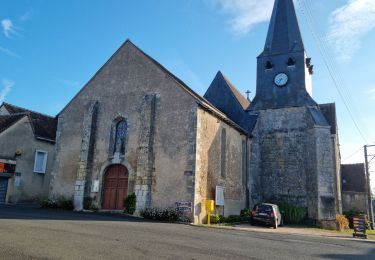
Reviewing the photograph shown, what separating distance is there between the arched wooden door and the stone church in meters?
0.05

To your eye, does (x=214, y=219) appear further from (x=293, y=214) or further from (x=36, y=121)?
(x=36, y=121)

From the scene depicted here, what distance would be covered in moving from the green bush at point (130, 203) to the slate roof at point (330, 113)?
52.4 feet

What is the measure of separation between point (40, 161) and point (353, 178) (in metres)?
30.5

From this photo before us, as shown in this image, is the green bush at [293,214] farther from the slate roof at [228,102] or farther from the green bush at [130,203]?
the green bush at [130,203]

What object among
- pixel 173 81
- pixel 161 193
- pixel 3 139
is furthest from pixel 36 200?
pixel 173 81

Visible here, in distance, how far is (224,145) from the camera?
1966cm

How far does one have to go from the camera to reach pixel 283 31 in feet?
87.2

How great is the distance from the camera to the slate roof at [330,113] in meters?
25.8

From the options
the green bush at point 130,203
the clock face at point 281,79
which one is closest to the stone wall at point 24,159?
the green bush at point 130,203

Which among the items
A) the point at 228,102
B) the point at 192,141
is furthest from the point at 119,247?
the point at 228,102

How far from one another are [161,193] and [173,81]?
18.8 feet

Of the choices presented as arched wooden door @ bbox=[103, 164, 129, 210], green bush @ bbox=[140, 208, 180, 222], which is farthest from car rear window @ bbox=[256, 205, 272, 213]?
arched wooden door @ bbox=[103, 164, 129, 210]

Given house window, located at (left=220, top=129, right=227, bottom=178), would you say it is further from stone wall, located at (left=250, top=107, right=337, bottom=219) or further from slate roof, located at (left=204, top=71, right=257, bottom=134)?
slate roof, located at (left=204, top=71, right=257, bottom=134)

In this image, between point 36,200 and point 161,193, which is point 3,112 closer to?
point 36,200
